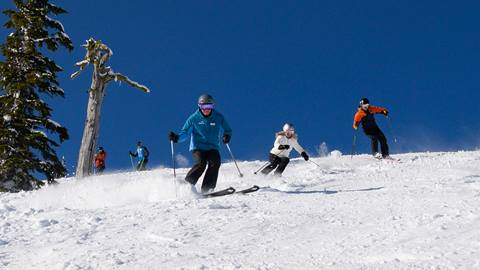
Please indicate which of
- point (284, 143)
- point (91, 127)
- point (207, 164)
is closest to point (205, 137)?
point (207, 164)

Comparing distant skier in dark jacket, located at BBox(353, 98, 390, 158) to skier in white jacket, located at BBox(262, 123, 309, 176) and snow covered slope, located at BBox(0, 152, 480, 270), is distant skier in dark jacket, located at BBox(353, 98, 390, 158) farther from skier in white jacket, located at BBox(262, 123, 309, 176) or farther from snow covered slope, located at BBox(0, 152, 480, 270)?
snow covered slope, located at BBox(0, 152, 480, 270)

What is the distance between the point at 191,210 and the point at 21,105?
51.4ft

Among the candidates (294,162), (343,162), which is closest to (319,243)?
(343,162)

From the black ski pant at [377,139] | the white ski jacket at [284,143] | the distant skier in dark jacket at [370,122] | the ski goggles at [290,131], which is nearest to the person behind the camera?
the white ski jacket at [284,143]

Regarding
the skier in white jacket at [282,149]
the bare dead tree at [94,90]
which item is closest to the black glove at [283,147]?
the skier in white jacket at [282,149]

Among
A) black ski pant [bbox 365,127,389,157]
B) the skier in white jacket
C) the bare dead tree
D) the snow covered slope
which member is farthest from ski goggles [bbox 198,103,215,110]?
the bare dead tree

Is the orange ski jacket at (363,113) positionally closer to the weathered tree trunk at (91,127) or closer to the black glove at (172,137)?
the black glove at (172,137)

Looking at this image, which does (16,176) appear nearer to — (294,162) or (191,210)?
(294,162)

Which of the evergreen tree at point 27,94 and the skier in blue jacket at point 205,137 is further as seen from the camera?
the evergreen tree at point 27,94

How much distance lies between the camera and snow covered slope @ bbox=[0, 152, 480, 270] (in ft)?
15.0

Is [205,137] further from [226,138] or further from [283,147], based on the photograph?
[283,147]

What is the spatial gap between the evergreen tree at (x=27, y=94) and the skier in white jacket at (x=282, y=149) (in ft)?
31.9

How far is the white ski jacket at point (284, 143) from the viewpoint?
44.2 ft

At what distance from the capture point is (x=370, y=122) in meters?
15.8
